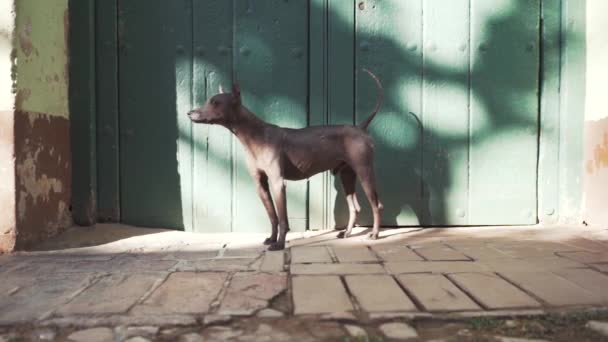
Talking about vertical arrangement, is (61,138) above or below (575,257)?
above

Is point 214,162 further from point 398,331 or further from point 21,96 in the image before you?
point 398,331

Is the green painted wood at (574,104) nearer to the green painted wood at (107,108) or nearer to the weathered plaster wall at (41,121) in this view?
the green painted wood at (107,108)

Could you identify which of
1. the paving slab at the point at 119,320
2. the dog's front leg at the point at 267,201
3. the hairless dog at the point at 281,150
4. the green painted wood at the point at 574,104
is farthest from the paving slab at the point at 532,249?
the paving slab at the point at 119,320

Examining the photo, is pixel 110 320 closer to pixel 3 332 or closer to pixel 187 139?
pixel 3 332

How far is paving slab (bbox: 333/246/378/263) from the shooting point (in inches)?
78.1

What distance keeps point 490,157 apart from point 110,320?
257 cm

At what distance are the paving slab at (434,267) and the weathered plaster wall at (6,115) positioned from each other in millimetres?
1936

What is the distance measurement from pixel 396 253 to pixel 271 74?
148cm

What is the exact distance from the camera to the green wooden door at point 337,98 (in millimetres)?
2846

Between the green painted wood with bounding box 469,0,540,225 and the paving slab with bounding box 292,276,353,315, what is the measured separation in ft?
5.57

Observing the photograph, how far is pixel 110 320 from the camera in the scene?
1.25m

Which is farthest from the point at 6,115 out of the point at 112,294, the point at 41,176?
the point at 112,294

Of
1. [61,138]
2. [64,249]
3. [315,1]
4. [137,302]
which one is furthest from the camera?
[315,1]

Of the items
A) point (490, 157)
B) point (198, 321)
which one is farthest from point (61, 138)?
point (490, 157)
